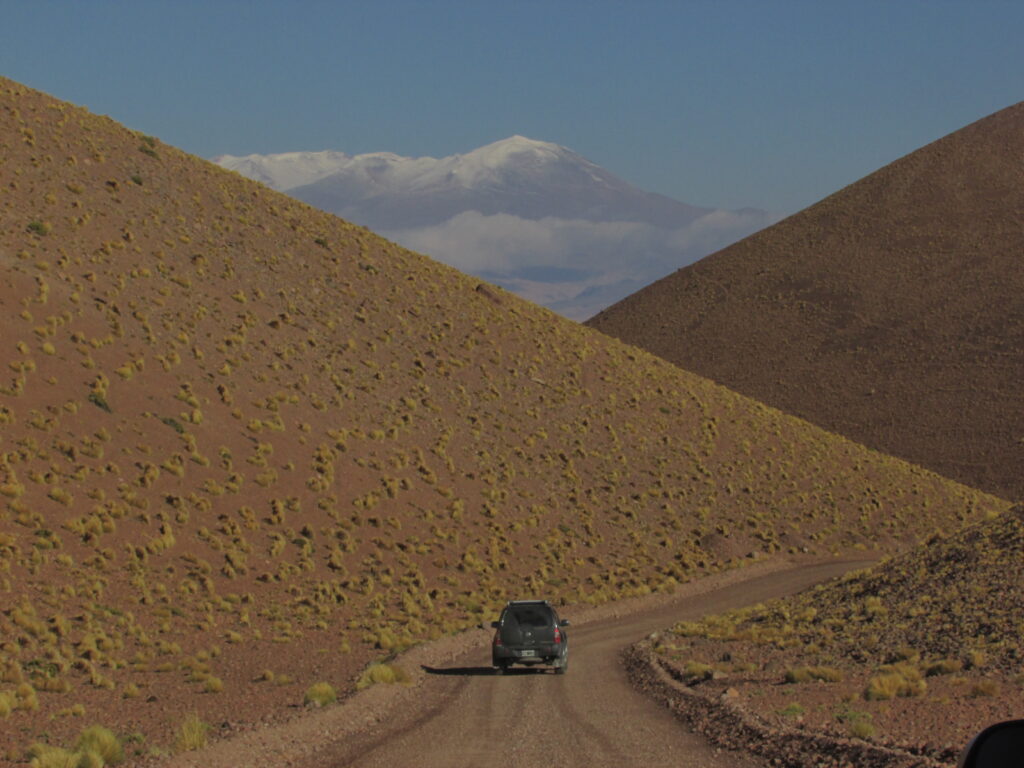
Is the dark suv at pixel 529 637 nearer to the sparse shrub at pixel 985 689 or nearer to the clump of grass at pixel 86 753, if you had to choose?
the sparse shrub at pixel 985 689

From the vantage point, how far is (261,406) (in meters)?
46.5

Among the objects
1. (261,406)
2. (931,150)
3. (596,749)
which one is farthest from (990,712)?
(931,150)

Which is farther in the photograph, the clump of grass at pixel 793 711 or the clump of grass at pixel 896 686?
the clump of grass at pixel 896 686

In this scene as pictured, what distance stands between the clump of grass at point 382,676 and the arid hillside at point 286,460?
77 mm

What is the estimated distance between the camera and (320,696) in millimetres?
20641

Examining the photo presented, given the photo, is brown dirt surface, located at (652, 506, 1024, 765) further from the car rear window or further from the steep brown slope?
the steep brown slope

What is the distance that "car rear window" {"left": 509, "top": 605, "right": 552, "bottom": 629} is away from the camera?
25.1 m

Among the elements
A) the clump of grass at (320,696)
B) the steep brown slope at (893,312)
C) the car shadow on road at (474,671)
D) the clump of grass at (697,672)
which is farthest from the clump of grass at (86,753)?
the steep brown slope at (893,312)

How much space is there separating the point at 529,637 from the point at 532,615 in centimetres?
49

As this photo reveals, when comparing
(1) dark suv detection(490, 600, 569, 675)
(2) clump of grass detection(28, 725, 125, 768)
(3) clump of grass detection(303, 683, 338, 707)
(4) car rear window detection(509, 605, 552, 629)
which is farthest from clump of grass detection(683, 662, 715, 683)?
Answer: (2) clump of grass detection(28, 725, 125, 768)

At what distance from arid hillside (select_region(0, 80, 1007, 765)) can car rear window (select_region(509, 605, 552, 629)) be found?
3.23 meters

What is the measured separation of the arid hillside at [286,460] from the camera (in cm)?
2727

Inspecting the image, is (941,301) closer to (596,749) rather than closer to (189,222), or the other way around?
(189,222)

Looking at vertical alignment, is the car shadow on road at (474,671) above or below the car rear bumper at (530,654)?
below
